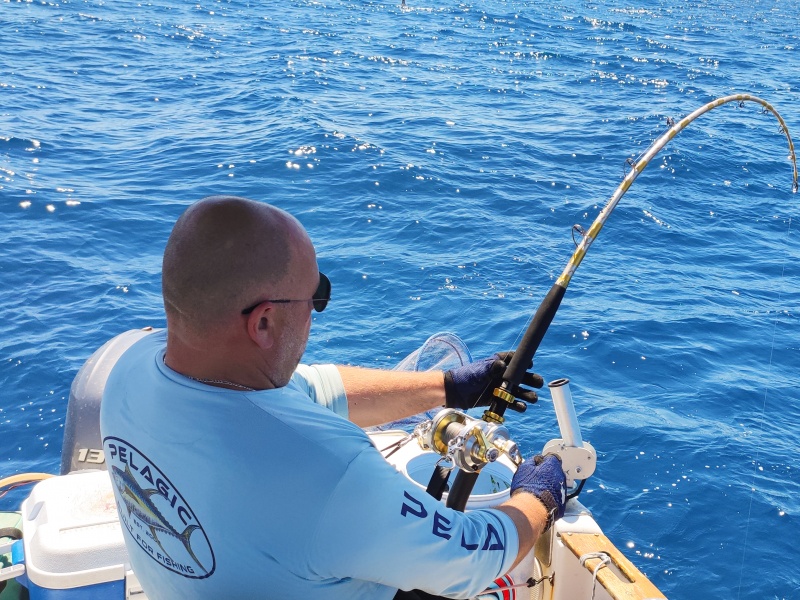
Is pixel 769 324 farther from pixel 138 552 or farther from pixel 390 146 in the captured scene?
pixel 138 552

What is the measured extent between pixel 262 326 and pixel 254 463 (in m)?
0.25

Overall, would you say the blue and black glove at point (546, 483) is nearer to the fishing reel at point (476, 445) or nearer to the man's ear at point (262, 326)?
the fishing reel at point (476, 445)

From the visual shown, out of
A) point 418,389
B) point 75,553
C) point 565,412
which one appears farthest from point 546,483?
point 75,553

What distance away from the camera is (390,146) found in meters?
9.77

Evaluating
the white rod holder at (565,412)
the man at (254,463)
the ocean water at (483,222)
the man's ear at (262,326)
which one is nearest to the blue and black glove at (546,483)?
the white rod holder at (565,412)

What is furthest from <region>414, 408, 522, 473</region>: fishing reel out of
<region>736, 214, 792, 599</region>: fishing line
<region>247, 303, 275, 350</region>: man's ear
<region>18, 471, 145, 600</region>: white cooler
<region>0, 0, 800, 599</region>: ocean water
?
<region>736, 214, 792, 599</region>: fishing line

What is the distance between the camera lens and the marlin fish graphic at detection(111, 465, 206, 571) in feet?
5.16

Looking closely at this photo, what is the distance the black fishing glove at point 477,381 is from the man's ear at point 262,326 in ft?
3.47

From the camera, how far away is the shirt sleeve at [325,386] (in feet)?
7.73

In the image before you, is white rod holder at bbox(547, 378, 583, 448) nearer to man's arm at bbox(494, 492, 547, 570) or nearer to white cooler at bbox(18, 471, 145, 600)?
man's arm at bbox(494, 492, 547, 570)

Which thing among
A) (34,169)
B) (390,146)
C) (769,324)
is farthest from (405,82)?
(769,324)

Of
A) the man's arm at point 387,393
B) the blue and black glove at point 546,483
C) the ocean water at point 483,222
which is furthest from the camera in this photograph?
the ocean water at point 483,222

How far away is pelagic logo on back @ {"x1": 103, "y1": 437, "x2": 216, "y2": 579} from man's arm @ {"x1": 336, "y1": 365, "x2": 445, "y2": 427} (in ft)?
2.73

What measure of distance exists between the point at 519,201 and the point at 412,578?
23.3 ft
